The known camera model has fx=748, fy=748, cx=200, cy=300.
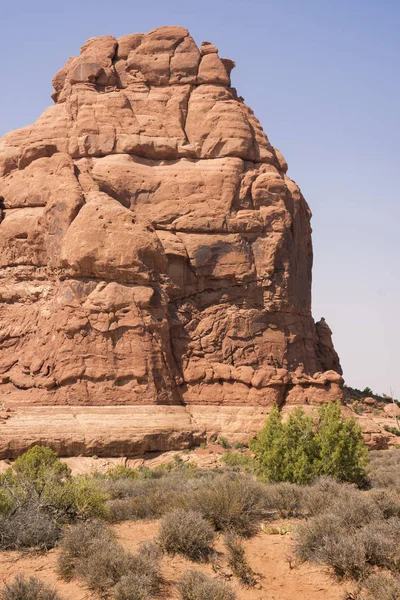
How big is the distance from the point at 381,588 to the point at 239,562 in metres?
2.72

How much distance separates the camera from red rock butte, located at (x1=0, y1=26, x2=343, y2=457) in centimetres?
3481

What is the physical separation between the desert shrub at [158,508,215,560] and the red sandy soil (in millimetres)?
202

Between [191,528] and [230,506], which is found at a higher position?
[230,506]

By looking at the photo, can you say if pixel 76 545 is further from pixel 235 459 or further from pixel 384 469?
pixel 235 459

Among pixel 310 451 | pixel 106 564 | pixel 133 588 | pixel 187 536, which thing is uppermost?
pixel 310 451

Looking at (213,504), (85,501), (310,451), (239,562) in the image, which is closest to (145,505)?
(85,501)

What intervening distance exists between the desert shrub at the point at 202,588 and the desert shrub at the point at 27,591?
1.88 m

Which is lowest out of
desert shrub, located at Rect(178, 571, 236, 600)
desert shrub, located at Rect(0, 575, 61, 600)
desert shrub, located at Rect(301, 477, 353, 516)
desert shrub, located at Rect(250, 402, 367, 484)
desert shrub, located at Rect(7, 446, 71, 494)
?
desert shrub, located at Rect(0, 575, 61, 600)

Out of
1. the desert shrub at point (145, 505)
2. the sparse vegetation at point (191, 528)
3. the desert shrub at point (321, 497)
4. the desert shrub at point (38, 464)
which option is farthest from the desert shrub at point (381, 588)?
the desert shrub at point (38, 464)

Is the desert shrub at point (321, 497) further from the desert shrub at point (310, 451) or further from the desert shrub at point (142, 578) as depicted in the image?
the desert shrub at point (142, 578)

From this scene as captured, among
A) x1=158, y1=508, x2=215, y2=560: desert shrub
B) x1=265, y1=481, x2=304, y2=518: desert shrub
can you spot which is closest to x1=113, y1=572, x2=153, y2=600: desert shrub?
x1=158, y1=508, x2=215, y2=560: desert shrub

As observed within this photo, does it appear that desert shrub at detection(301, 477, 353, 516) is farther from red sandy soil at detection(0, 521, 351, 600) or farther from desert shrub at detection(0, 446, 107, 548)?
desert shrub at detection(0, 446, 107, 548)

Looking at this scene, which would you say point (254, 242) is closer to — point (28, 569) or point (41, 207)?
point (41, 207)

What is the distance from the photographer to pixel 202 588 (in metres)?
11.1
